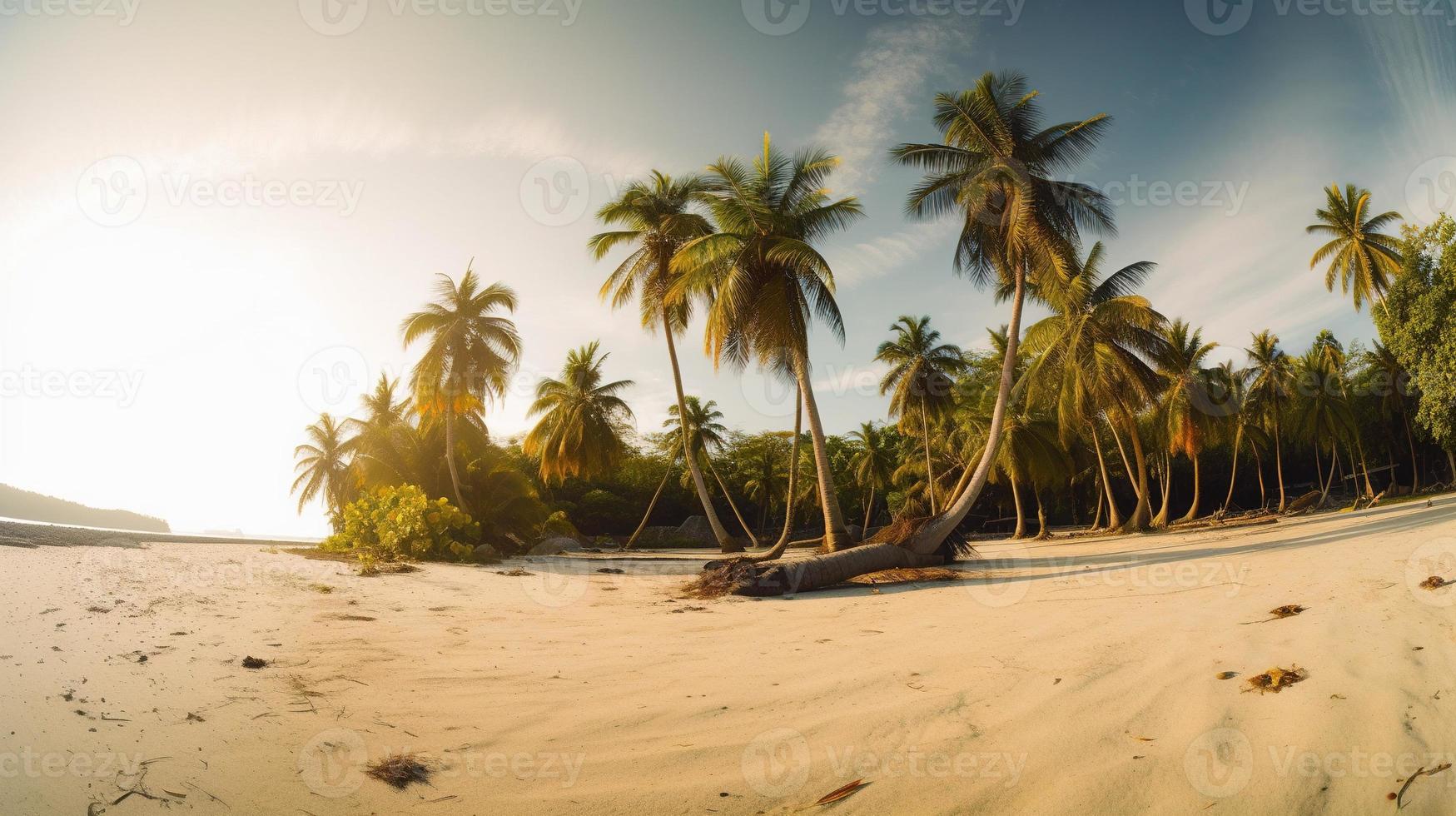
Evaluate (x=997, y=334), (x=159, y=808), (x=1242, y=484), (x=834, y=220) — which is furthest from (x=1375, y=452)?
(x=159, y=808)

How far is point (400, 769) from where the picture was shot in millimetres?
2535

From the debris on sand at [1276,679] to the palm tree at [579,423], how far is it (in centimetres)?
2698

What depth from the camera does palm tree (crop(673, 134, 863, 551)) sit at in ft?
43.6

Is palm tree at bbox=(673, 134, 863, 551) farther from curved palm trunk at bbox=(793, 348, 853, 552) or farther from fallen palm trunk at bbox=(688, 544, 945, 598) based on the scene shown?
fallen palm trunk at bbox=(688, 544, 945, 598)

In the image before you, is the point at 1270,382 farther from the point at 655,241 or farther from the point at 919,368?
the point at 655,241

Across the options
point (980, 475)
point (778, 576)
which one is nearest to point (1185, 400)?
point (980, 475)

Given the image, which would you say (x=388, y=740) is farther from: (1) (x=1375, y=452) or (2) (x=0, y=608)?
(1) (x=1375, y=452)

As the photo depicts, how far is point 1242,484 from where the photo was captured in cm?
4706

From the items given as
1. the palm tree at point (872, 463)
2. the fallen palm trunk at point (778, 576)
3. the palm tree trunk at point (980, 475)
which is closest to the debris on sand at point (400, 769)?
the fallen palm trunk at point (778, 576)

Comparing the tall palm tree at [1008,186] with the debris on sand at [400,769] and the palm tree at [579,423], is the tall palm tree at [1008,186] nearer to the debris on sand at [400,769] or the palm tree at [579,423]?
the debris on sand at [400,769]

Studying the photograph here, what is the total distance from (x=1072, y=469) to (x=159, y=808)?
111 feet

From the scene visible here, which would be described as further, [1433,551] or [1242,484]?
[1242,484]

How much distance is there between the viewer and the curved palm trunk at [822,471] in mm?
13102

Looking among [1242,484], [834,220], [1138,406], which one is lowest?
[1242,484]
